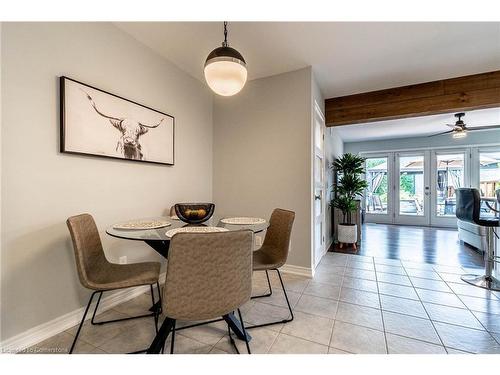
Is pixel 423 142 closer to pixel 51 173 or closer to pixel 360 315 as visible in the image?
pixel 360 315

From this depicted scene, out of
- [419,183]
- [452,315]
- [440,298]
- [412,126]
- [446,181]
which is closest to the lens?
[452,315]

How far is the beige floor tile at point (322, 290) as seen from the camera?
217 cm

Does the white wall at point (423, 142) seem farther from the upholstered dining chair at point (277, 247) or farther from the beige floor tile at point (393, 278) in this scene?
the upholstered dining chair at point (277, 247)

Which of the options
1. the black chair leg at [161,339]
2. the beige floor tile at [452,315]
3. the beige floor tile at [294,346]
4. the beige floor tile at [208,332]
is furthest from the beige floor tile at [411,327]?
the black chair leg at [161,339]

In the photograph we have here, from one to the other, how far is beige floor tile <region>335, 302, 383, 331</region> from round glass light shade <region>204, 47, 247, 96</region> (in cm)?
196

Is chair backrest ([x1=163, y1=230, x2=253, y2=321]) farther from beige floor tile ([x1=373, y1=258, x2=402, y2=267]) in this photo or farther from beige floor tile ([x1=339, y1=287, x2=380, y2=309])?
beige floor tile ([x1=373, y1=258, x2=402, y2=267])

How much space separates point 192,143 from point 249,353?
7.69 feet

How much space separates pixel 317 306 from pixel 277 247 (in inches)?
25.4

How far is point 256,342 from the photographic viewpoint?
4.86 ft

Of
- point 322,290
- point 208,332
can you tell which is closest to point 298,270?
point 322,290

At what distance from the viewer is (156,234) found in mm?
1421

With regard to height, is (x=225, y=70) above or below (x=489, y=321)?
above

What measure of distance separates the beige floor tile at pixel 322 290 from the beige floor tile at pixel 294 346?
0.75 metres

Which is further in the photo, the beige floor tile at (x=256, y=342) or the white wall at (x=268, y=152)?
the white wall at (x=268, y=152)
